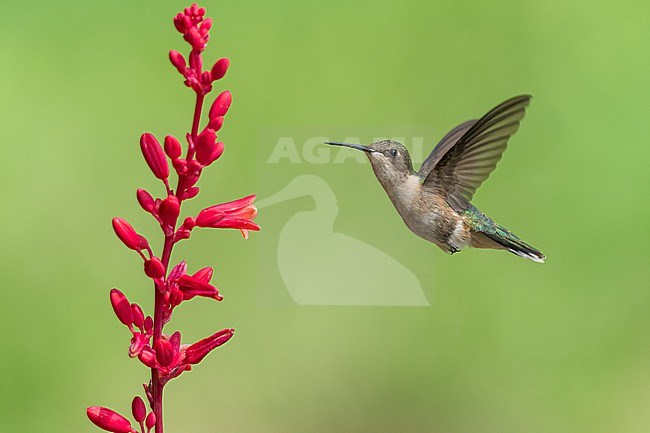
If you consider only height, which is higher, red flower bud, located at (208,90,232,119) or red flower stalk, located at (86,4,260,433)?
red flower bud, located at (208,90,232,119)

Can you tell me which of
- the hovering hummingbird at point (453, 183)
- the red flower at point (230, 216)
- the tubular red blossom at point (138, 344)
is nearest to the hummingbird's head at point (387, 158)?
the hovering hummingbird at point (453, 183)

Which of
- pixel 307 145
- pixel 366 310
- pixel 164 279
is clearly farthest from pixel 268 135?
pixel 164 279

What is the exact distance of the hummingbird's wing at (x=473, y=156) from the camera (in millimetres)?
1496

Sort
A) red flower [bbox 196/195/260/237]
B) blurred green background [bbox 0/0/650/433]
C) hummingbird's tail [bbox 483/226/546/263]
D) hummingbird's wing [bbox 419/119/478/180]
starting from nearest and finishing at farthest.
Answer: red flower [bbox 196/195/260/237], hummingbird's tail [bbox 483/226/546/263], hummingbird's wing [bbox 419/119/478/180], blurred green background [bbox 0/0/650/433]

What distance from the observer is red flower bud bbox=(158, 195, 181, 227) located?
932 millimetres

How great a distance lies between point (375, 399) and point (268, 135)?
1.02 m

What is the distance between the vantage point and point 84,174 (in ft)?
11.3

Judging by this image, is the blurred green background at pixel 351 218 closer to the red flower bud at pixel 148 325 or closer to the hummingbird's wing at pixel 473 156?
the hummingbird's wing at pixel 473 156

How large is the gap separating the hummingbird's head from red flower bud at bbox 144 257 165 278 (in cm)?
64

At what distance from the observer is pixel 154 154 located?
998mm

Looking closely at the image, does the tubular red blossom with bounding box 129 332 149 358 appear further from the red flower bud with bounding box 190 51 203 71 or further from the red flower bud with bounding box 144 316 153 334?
the red flower bud with bounding box 190 51 203 71

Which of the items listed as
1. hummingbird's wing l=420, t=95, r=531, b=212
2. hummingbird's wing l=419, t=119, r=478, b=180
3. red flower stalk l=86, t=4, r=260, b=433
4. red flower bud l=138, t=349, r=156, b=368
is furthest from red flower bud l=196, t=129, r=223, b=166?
hummingbird's wing l=419, t=119, r=478, b=180

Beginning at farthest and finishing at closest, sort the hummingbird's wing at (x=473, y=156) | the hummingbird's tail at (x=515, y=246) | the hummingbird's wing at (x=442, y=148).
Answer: the hummingbird's wing at (x=442, y=148) < the hummingbird's tail at (x=515, y=246) < the hummingbird's wing at (x=473, y=156)

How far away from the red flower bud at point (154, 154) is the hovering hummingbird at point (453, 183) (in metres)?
0.51
